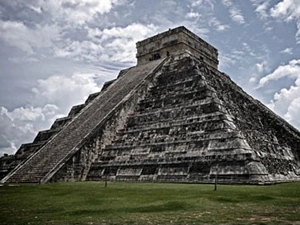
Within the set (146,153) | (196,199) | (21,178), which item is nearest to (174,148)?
(146,153)

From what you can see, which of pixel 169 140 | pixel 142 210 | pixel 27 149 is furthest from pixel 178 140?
pixel 27 149

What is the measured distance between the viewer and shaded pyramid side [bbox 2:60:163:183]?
1584 centimetres

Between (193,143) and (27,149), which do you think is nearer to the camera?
(193,143)

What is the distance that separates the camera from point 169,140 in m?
15.1

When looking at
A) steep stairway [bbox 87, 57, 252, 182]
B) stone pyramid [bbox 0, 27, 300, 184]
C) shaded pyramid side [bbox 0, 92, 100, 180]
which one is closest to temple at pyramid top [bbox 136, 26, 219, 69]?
stone pyramid [bbox 0, 27, 300, 184]

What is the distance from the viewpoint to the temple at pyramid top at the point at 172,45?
25891 millimetres

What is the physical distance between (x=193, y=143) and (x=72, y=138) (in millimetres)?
7187

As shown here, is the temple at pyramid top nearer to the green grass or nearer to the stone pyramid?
the stone pyramid

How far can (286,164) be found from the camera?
15305mm

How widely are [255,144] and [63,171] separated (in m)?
8.80

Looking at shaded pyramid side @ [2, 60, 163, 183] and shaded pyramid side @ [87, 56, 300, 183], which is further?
shaded pyramid side @ [2, 60, 163, 183]

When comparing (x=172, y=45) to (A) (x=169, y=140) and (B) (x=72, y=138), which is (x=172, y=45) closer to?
(B) (x=72, y=138)

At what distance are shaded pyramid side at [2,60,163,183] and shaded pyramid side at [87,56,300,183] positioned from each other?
1.43m

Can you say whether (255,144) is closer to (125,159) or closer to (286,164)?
(286,164)
